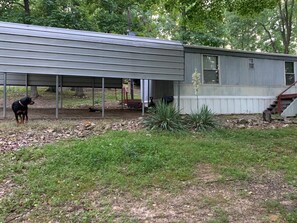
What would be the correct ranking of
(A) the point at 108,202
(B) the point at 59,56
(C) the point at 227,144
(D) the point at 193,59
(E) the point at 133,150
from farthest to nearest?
(D) the point at 193,59
(B) the point at 59,56
(C) the point at 227,144
(E) the point at 133,150
(A) the point at 108,202

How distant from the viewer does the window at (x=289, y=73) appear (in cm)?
1571

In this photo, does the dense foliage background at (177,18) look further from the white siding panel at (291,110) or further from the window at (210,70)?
the white siding panel at (291,110)

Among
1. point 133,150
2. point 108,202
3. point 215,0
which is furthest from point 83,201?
point 215,0

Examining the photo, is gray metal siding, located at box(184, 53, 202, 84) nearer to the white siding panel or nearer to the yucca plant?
the white siding panel

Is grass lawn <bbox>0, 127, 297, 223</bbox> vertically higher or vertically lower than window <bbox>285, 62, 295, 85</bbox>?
lower

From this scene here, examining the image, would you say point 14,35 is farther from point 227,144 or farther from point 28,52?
point 227,144

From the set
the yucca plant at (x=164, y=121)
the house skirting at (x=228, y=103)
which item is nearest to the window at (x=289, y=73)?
the house skirting at (x=228, y=103)

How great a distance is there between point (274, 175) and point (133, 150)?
272 centimetres

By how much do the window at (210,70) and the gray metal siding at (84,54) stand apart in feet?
4.99

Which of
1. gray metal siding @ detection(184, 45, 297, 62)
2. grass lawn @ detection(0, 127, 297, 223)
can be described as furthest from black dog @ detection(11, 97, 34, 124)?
gray metal siding @ detection(184, 45, 297, 62)

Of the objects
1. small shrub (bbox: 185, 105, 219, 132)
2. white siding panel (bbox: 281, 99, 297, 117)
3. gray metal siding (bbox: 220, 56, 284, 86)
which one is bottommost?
small shrub (bbox: 185, 105, 219, 132)

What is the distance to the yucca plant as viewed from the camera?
840cm

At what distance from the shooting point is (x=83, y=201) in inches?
171

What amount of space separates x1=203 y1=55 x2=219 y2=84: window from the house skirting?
0.79 metres
